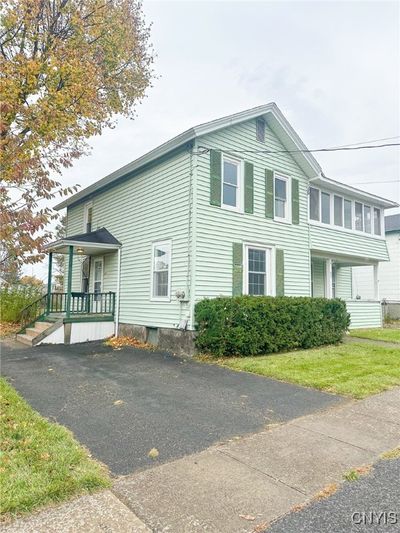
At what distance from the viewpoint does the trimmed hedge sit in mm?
8914

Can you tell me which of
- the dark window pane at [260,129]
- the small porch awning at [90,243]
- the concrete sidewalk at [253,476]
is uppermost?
Answer: the dark window pane at [260,129]

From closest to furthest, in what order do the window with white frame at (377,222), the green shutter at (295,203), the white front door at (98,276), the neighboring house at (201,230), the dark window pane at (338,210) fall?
1. the neighboring house at (201,230)
2. the green shutter at (295,203)
3. the white front door at (98,276)
4. the dark window pane at (338,210)
5. the window with white frame at (377,222)

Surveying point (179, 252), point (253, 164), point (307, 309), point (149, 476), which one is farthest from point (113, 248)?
point (149, 476)

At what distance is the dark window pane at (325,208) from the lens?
1426 cm

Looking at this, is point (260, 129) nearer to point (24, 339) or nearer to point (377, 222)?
point (377, 222)

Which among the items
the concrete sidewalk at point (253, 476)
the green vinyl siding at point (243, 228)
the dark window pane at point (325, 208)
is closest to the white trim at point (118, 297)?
the green vinyl siding at point (243, 228)

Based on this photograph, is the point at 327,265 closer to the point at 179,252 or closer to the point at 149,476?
the point at 179,252

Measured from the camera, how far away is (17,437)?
3.82 meters

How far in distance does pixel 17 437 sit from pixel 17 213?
2.51 m

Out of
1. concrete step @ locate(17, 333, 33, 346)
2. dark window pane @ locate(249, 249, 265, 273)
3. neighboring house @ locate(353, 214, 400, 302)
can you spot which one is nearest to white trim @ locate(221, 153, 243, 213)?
dark window pane @ locate(249, 249, 265, 273)

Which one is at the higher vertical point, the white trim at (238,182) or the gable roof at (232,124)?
the gable roof at (232,124)

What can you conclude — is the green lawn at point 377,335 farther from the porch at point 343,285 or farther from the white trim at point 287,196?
the white trim at point 287,196

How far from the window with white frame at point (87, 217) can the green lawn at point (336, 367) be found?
9.20m

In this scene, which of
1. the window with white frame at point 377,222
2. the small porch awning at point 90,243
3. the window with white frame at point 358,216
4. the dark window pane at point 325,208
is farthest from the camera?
the window with white frame at point 377,222
